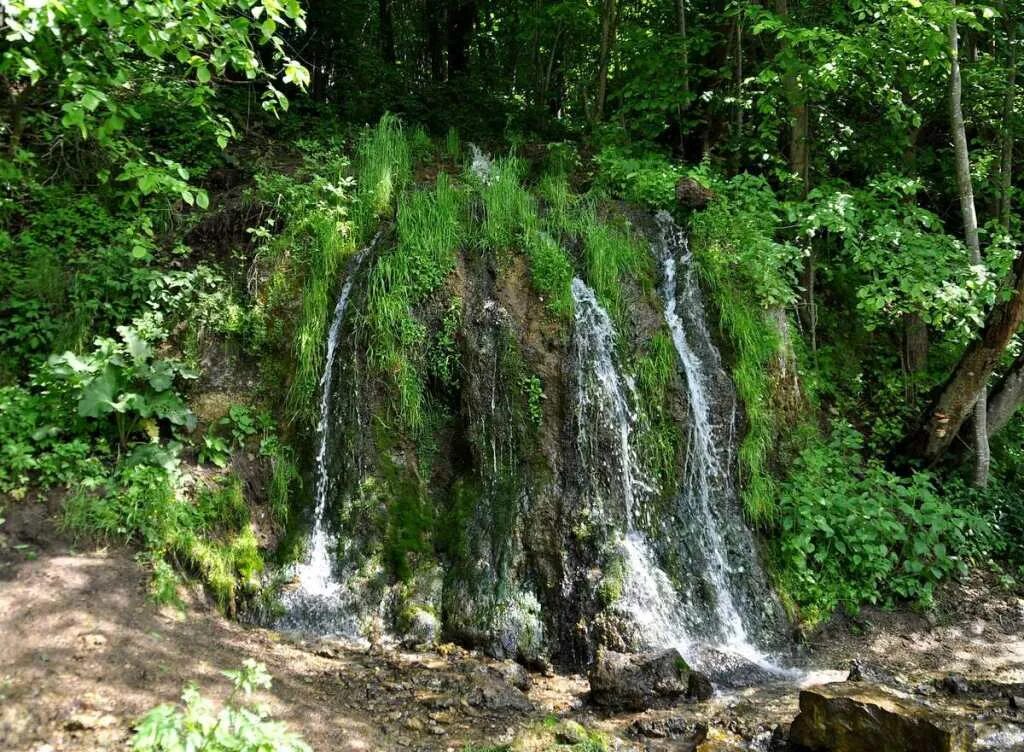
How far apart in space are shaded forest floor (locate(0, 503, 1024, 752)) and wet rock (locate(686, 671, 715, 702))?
0.09 m

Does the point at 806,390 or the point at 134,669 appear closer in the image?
the point at 134,669

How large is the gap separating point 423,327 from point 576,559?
2.41 metres

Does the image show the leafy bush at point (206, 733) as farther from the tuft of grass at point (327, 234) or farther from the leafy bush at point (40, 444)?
the tuft of grass at point (327, 234)

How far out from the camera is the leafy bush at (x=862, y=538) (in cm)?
Answer: 630

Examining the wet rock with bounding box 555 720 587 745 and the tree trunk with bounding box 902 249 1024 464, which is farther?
the tree trunk with bounding box 902 249 1024 464

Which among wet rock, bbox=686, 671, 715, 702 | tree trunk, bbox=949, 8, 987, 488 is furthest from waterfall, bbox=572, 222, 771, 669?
tree trunk, bbox=949, 8, 987, 488

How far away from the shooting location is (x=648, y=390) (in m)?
6.43

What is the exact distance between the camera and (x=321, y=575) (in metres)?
5.62

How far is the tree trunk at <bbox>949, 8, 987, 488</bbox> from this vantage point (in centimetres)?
676

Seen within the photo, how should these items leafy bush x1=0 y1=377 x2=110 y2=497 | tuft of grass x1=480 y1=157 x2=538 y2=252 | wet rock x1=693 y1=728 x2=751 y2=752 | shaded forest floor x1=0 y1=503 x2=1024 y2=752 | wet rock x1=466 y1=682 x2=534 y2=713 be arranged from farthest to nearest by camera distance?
tuft of grass x1=480 y1=157 x2=538 y2=252 < leafy bush x1=0 y1=377 x2=110 y2=497 < wet rock x1=466 y1=682 x2=534 y2=713 < wet rock x1=693 y1=728 x2=751 y2=752 < shaded forest floor x1=0 y1=503 x2=1024 y2=752

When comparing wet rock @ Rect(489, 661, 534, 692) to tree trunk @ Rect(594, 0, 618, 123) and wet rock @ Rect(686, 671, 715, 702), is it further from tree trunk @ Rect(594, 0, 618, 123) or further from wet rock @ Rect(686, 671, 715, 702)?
tree trunk @ Rect(594, 0, 618, 123)

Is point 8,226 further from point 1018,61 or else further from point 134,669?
point 1018,61

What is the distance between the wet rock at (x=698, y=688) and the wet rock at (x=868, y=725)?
701 millimetres

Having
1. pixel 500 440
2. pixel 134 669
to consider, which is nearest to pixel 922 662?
pixel 500 440
